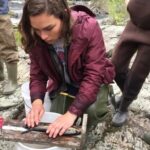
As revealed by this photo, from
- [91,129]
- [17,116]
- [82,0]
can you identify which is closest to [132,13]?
[91,129]

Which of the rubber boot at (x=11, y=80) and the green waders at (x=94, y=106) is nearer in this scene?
the green waders at (x=94, y=106)

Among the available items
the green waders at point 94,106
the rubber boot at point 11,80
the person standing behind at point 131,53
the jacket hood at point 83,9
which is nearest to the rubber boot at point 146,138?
the person standing behind at point 131,53

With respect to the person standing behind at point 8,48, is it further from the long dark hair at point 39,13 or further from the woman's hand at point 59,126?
the woman's hand at point 59,126

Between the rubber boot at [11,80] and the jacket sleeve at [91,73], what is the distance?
1474 mm

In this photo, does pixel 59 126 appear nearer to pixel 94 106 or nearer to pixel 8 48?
pixel 94 106

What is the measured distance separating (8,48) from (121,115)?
4.58 feet

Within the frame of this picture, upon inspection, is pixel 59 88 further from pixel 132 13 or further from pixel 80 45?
pixel 132 13

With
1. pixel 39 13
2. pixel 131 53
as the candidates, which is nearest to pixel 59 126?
pixel 39 13

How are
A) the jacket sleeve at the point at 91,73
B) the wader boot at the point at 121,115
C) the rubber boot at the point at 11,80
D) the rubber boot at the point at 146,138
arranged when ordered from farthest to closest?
the rubber boot at the point at 11,80 < the wader boot at the point at 121,115 < the rubber boot at the point at 146,138 < the jacket sleeve at the point at 91,73

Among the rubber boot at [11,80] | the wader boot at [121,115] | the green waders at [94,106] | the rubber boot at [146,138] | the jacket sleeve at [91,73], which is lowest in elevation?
the rubber boot at [11,80]

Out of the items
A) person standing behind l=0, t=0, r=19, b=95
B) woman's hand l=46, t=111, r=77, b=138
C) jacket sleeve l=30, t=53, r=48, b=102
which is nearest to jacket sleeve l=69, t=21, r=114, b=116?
woman's hand l=46, t=111, r=77, b=138

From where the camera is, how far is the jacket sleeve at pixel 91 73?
2848 mm

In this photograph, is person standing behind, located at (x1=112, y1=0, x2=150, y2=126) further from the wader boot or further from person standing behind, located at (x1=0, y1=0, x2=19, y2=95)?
person standing behind, located at (x1=0, y1=0, x2=19, y2=95)

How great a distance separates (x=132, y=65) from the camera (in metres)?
3.37
